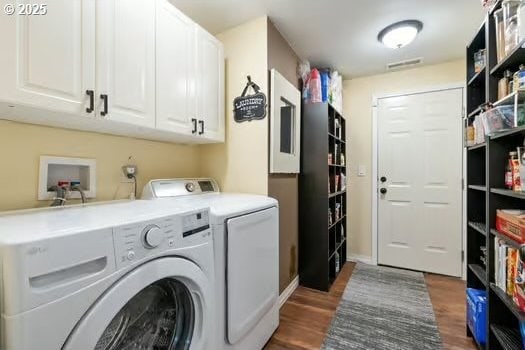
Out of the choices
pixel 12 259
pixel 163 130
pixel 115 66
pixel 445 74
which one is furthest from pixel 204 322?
pixel 445 74

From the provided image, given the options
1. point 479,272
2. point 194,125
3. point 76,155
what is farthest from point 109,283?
point 479,272

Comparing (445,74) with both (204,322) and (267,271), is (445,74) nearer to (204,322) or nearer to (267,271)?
(267,271)

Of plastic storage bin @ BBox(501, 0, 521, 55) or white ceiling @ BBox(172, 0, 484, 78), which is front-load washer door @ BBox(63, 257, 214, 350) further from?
white ceiling @ BBox(172, 0, 484, 78)

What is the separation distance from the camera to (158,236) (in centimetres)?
85

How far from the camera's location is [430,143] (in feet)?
9.22

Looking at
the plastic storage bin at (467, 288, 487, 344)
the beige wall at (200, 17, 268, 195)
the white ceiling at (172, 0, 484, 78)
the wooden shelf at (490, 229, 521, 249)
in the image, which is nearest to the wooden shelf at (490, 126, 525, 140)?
the wooden shelf at (490, 229, 521, 249)

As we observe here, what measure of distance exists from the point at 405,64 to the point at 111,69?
292cm

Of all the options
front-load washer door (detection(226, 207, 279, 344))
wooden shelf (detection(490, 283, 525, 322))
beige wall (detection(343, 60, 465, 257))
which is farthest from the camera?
beige wall (detection(343, 60, 465, 257))

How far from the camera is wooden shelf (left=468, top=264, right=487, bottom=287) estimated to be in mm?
1406

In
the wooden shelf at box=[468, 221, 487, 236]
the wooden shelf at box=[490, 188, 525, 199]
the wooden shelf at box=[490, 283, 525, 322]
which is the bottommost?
the wooden shelf at box=[490, 283, 525, 322]

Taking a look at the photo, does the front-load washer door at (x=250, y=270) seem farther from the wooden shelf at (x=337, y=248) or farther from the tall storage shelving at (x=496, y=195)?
the tall storage shelving at (x=496, y=195)

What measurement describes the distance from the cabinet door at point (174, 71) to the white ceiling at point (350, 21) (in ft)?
1.15

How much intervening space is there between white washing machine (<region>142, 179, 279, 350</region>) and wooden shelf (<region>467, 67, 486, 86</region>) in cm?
149

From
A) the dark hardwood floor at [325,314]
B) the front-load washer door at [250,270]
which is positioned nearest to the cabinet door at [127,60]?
the front-load washer door at [250,270]
